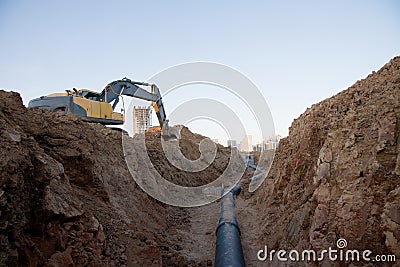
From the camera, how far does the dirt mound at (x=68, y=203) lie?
4.11 metres

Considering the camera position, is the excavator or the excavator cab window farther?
the excavator cab window

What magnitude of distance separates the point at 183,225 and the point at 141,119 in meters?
11.7

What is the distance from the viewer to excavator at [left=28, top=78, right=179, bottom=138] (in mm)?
11445

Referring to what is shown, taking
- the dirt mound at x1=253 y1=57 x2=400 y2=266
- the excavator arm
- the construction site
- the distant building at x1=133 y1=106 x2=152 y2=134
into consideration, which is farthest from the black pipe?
the distant building at x1=133 y1=106 x2=152 y2=134

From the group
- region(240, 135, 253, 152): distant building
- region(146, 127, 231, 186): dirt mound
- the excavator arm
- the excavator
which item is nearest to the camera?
the excavator

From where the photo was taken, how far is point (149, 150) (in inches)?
565

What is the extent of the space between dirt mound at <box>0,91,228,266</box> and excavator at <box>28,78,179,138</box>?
267 centimetres

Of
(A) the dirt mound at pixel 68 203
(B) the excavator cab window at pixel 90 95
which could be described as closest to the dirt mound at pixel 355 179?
(A) the dirt mound at pixel 68 203

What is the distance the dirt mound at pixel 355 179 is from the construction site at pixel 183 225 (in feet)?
0.06

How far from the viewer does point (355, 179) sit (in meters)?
4.50

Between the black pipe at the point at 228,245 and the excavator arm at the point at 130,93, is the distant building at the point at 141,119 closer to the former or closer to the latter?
the excavator arm at the point at 130,93
